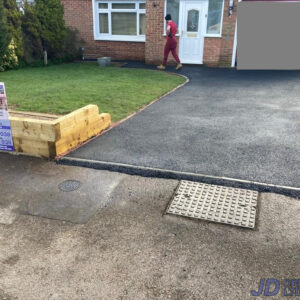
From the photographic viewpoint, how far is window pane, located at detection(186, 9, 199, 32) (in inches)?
586

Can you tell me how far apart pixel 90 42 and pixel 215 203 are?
1522cm

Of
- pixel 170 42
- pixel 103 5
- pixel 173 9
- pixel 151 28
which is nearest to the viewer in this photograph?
pixel 170 42

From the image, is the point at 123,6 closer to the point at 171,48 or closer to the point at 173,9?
the point at 173,9

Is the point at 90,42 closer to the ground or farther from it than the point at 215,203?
farther from it

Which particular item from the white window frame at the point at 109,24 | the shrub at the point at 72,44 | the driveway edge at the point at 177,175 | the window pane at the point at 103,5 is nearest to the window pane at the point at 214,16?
the white window frame at the point at 109,24

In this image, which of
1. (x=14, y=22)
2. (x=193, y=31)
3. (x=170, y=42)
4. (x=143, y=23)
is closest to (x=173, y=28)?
(x=170, y=42)

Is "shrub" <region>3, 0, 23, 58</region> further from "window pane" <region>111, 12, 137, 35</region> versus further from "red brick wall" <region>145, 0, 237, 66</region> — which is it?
"red brick wall" <region>145, 0, 237, 66</region>

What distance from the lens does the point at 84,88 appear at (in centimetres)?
1025

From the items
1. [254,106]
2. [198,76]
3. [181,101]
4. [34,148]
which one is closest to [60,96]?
[181,101]

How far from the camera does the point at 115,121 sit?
7129 mm

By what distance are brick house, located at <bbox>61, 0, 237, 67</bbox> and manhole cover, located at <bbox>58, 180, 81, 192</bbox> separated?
12.4 metres

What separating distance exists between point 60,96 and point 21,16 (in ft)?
25.6

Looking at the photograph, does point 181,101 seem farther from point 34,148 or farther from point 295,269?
point 295,269

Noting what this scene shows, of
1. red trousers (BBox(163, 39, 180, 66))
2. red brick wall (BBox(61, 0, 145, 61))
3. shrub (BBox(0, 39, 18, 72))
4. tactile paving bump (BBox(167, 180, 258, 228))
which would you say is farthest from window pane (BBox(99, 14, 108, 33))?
tactile paving bump (BBox(167, 180, 258, 228))
